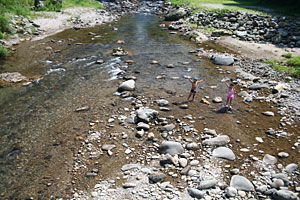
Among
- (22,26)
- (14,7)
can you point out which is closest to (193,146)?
(22,26)

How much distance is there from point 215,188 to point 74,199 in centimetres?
466

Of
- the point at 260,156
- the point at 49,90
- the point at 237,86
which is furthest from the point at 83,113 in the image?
the point at 237,86

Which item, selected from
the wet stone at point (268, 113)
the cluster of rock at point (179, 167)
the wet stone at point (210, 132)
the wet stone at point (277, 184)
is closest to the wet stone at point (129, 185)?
the cluster of rock at point (179, 167)

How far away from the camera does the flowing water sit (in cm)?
834

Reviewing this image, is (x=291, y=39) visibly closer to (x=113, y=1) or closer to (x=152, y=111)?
(x=152, y=111)

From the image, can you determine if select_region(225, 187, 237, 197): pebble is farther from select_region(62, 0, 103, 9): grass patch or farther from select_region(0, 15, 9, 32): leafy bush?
select_region(62, 0, 103, 9): grass patch

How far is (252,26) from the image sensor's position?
28344 millimetres

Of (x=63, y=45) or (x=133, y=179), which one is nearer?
(x=133, y=179)

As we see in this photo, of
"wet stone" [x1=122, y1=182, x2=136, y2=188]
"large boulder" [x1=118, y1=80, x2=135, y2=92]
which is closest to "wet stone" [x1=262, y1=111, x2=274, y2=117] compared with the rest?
"large boulder" [x1=118, y1=80, x2=135, y2=92]

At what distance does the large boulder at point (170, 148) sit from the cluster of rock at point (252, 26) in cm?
2101

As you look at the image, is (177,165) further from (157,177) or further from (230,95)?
(230,95)

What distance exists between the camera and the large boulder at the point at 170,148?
8.98m

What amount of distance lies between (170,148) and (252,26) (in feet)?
84.3

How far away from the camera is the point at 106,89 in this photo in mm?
14750
